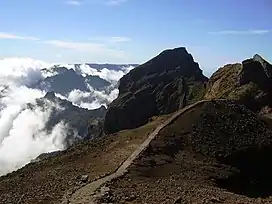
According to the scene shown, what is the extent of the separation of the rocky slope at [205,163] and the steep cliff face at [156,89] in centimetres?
8051

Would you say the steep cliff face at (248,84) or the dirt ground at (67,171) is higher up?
the steep cliff face at (248,84)

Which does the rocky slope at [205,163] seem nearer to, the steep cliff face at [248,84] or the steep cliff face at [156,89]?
the steep cliff face at [248,84]

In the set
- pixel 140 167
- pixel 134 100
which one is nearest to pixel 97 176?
pixel 140 167

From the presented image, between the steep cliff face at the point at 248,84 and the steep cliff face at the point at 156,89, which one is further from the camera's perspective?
the steep cliff face at the point at 156,89

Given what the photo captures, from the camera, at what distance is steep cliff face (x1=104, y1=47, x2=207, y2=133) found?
158 m

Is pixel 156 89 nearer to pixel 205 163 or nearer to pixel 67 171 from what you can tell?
pixel 205 163

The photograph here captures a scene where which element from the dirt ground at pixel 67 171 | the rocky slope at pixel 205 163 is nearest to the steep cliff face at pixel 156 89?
the rocky slope at pixel 205 163

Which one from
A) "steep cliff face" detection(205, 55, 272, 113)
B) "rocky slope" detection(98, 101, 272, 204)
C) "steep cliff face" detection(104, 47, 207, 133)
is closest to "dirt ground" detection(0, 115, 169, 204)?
"rocky slope" detection(98, 101, 272, 204)

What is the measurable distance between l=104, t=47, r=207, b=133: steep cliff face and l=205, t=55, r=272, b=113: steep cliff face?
79.2 feet

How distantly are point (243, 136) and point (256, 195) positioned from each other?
987cm

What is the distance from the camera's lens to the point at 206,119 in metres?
60.0

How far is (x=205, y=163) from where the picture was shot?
50688mm

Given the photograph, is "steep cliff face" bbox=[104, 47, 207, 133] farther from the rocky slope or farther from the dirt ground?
the dirt ground

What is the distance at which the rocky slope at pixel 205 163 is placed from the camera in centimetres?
3919
